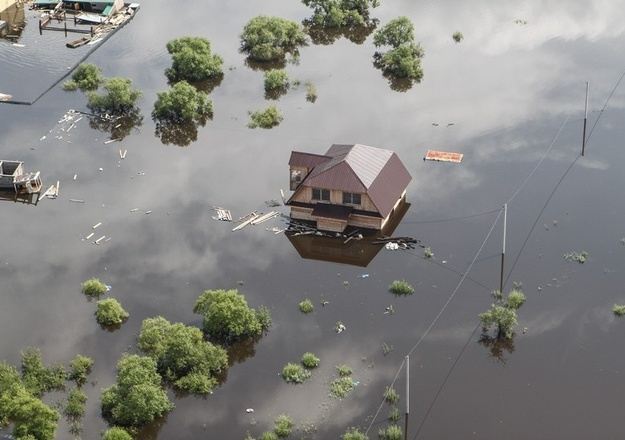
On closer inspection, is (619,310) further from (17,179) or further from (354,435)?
(17,179)

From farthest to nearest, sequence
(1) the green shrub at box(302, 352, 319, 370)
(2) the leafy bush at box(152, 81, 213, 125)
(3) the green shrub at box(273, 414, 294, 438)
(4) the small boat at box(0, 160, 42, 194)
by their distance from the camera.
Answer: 1. (2) the leafy bush at box(152, 81, 213, 125)
2. (4) the small boat at box(0, 160, 42, 194)
3. (1) the green shrub at box(302, 352, 319, 370)
4. (3) the green shrub at box(273, 414, 294, 438)

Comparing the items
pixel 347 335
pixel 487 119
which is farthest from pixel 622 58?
pixel 347 335

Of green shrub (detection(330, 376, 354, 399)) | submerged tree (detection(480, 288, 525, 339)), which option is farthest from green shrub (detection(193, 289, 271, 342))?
submerged tree (detection(480, 288, 525, 339))

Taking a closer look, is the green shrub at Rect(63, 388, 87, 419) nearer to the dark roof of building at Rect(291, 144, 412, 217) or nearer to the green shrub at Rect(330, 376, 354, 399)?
the green shrub at Rect(330, 376, 354, 399)

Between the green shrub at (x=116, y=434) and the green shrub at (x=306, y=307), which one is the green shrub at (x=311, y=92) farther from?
the green shrub at (x=116, y=434)

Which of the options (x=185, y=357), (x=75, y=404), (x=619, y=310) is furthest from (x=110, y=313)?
(x=619, y=310)

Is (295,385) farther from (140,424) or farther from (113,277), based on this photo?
(113,277)
